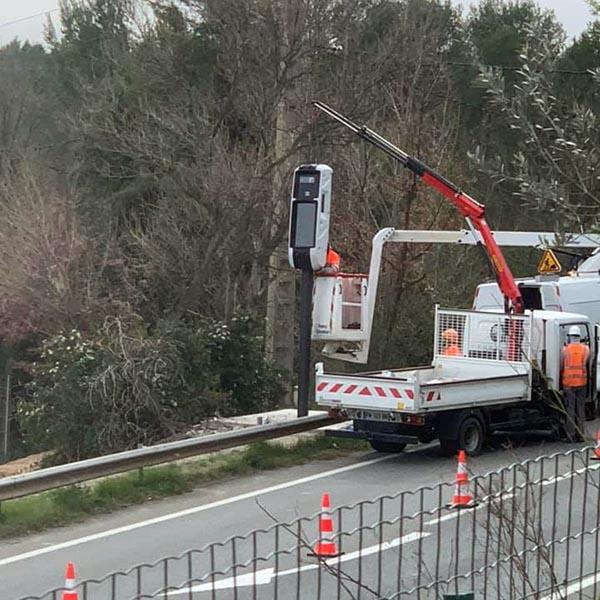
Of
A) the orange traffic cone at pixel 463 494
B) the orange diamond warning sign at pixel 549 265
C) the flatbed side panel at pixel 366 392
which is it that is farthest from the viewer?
the orange diamond warning sign at pixel 549 265

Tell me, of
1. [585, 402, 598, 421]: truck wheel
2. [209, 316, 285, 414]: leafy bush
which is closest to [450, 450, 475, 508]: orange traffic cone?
[585, 402, 598, 421]: truck wheel

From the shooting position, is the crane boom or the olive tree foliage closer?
the olive tree foliage

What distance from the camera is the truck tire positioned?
1606 centimetres

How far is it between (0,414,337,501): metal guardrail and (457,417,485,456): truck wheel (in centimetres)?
195

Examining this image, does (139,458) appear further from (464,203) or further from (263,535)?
(464,203)

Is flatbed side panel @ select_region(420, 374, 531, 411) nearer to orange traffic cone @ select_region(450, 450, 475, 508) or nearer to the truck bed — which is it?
the truck bed

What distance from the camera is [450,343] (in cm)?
1822

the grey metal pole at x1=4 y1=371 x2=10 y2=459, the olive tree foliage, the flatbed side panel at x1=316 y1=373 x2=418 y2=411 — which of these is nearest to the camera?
the olive tree foliage

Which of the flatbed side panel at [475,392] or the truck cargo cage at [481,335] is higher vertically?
the truck cargo cage at [481,335]

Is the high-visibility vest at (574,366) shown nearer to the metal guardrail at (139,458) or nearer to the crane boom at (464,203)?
the crane boom at (464,203)

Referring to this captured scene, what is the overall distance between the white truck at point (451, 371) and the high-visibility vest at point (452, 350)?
0.04 m

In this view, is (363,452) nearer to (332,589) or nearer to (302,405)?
(302,405)

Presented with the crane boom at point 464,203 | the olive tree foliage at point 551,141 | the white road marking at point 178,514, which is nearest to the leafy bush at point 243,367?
the crane boom at point 464,203

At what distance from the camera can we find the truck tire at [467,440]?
1606 centimetres
